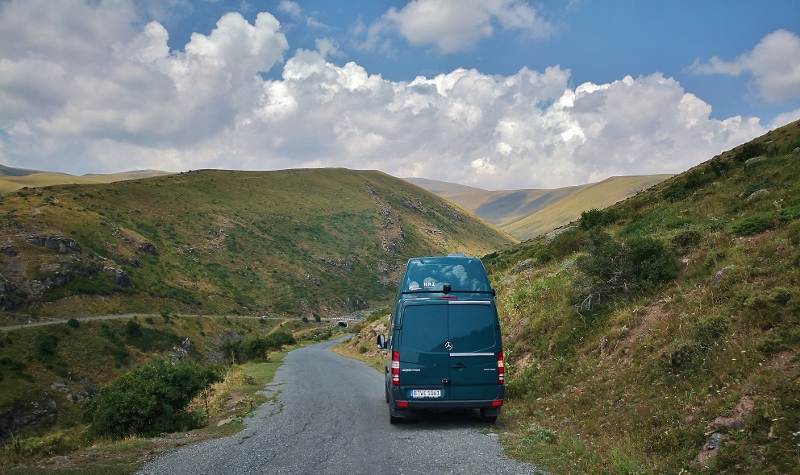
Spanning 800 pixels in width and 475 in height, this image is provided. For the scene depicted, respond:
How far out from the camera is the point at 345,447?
28.6 ft

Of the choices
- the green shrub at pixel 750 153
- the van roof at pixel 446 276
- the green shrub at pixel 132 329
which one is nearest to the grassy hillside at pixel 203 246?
the green shrub at pixel 132 329

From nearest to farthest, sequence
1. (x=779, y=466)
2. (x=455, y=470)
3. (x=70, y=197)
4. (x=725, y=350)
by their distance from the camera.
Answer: (x=779, y=466), (x=455, y=470), (x=725, y=350), (x=70, y=197)

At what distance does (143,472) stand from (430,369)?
5.26 metres

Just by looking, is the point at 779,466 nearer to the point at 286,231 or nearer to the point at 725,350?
the point at 725,350

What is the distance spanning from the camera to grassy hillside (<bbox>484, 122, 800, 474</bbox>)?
625 centimetres

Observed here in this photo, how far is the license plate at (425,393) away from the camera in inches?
388

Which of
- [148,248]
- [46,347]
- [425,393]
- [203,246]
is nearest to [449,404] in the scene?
[425,393]

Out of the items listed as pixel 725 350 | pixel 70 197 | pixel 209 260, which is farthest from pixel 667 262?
pixel 70 197

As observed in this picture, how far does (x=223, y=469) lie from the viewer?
24.1 feet

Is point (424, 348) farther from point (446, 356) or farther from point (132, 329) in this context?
point (132, 329)

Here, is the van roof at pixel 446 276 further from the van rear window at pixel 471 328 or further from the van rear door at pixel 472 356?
the van rear door at pixel 472 356

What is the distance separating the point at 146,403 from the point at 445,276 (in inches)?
316

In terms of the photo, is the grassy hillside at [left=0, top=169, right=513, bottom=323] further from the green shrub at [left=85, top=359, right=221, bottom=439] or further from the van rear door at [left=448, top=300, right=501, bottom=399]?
the van rear door at [left=448, top=300, right=501, bottom=399]

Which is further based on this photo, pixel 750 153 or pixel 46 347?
pixel 46 347
